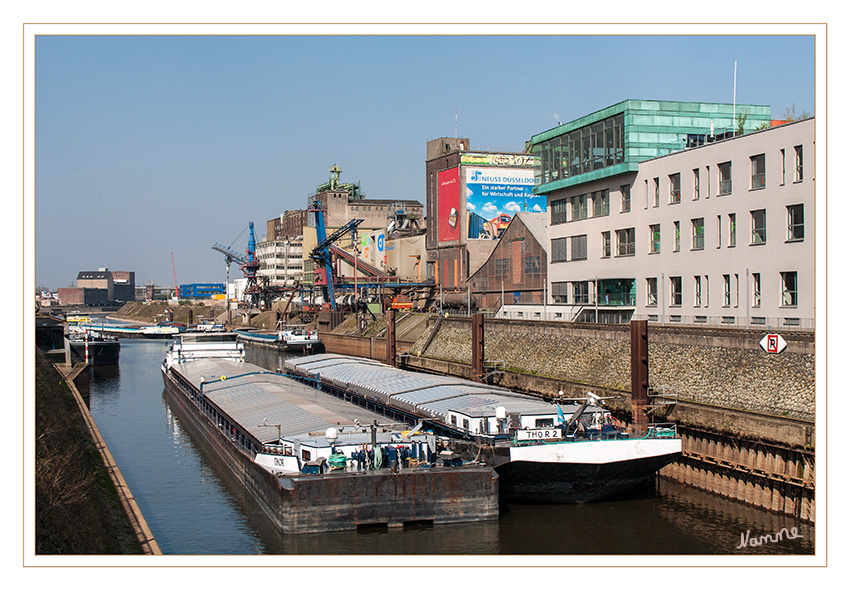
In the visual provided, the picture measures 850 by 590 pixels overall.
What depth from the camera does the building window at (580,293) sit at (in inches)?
2450

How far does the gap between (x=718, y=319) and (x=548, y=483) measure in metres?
18.8

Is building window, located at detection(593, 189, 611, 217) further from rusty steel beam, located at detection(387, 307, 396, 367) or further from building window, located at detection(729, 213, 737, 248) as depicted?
rusty steel beam, located at detection(387, 307, 396, 367)

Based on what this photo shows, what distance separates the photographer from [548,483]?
1291 inches

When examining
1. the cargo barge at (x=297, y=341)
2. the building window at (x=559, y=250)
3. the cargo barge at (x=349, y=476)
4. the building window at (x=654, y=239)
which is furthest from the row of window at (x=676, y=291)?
the cargo barge at (x=297, y=341)

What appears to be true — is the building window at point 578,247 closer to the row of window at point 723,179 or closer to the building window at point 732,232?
the row of window at point 723,179

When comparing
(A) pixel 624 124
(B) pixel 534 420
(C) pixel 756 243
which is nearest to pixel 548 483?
(B) pixel 534 420

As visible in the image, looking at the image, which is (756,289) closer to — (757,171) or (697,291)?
(697,291)

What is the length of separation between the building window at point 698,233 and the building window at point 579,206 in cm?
1360

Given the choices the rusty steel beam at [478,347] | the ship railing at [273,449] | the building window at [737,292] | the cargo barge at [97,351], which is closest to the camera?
the ship railing at [273,449]

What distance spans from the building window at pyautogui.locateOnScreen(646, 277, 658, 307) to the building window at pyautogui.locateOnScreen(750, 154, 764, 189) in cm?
1139

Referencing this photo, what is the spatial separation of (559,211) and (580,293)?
706 cm

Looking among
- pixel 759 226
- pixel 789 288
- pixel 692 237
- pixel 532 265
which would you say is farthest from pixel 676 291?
pixel 532 265

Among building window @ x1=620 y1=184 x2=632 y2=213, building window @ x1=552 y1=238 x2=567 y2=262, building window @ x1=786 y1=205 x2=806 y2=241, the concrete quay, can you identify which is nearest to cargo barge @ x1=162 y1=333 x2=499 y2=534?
the concrete quay

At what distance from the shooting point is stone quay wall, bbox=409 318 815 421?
34.5 meters
